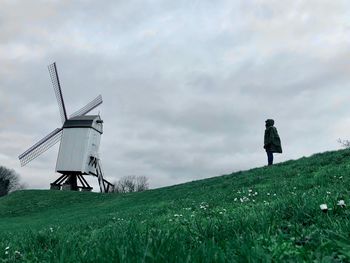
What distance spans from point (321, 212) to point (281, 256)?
2.31 metres

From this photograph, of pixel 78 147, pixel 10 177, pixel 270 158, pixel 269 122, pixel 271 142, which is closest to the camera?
pixel 271 142

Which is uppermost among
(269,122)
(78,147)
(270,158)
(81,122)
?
(81,122)

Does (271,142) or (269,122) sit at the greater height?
(269,122)

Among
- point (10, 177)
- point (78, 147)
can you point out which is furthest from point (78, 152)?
point (10, 177)

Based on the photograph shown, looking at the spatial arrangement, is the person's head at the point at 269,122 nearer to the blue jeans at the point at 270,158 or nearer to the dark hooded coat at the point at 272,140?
the dark hooded coat at the point at 272,140

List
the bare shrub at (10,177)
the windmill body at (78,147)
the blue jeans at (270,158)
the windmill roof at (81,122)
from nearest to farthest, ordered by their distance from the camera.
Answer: the blue jeans at (270,158)
the windmill body at (78,147)
the windmill roof at (81,122)
the bare shrub at (10,177)

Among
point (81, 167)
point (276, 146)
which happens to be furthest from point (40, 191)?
point (276, 146)

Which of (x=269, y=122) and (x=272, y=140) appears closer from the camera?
(x=272, y=140)

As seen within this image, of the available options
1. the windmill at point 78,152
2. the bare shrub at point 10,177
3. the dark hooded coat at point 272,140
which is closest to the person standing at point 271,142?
the dark hooded coat at point 272,140

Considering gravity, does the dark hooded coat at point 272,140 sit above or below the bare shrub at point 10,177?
below

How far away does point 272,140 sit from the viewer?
2764 cm

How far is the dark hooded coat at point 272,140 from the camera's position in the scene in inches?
1090

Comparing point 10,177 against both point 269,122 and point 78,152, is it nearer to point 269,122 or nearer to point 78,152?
point 78,152

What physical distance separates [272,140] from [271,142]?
0.49 feet
